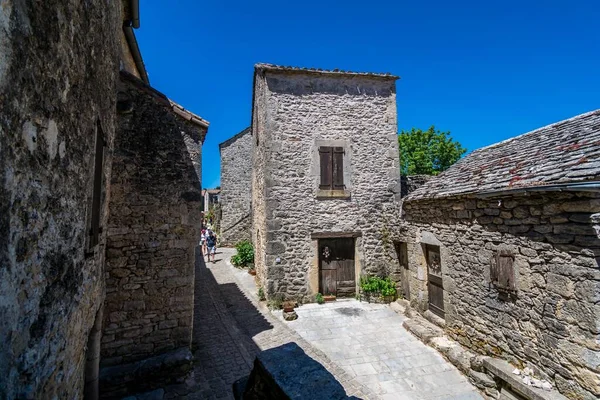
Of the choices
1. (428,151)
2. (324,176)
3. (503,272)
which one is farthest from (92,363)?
(428,151)

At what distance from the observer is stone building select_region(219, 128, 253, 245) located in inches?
782

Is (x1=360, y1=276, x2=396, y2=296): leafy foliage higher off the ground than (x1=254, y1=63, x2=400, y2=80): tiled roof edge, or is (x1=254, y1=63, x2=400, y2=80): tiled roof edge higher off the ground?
(x1=254, y1=63, x2=400, y2=80): tiled roof edge

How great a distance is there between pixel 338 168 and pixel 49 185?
26.3ft

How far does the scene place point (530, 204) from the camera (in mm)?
4543

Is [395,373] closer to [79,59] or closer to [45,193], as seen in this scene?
[45,193]

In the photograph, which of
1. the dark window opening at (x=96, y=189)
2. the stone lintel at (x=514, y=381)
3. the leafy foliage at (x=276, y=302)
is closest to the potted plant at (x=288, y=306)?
the leafy foliage at (x=276, y=302)

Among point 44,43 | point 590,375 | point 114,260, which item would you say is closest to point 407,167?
point 590,375

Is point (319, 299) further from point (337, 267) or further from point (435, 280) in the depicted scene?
point (435, 280)

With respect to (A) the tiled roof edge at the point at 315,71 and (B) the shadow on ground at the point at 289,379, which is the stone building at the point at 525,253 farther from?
(A) the tiled roof edge at the point at 315,71

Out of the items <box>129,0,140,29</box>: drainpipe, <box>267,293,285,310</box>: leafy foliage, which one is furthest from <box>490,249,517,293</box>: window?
<box>129,0,140,29</box>: drainpipe

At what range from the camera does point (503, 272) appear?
495cm

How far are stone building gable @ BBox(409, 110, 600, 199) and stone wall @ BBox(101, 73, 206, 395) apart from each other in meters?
5.32

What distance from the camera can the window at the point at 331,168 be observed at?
914 cm

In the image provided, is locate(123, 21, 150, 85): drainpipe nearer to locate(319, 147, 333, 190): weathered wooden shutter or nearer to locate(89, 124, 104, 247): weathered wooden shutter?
locate(89, 124, 104, 247): weathered wooden shutter
